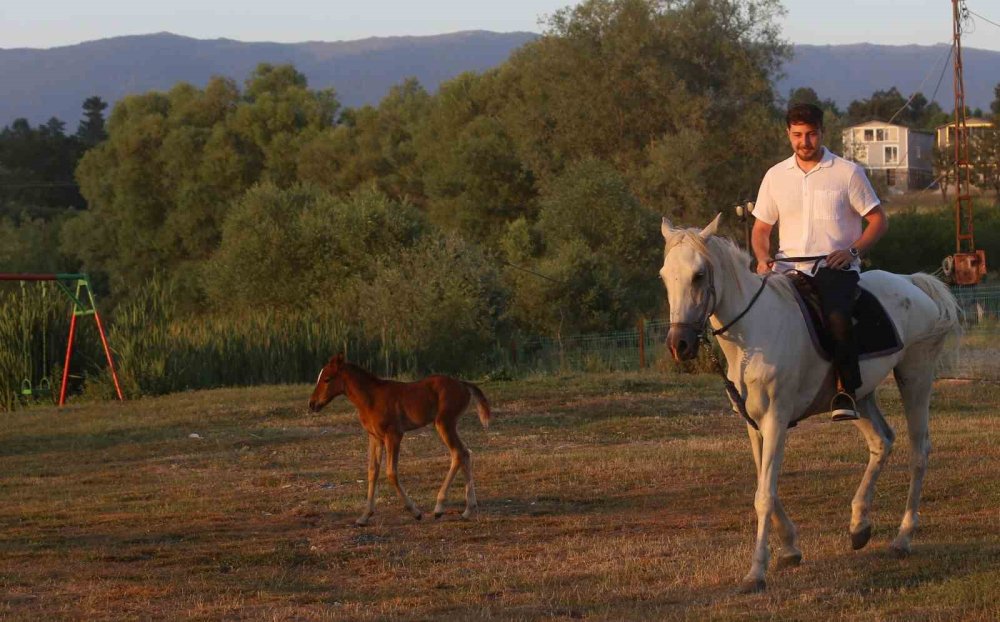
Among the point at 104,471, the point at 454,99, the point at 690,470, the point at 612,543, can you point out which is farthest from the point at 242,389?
the point at 454,99

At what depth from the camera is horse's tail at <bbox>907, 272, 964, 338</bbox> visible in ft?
31.9

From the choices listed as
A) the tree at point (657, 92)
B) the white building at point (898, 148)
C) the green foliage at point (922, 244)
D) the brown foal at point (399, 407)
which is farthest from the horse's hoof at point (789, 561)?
the white building at point (898, 148)

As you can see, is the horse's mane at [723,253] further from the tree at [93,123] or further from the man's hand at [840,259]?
the tree at [93,123]

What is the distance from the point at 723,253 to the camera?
8453 millimetres

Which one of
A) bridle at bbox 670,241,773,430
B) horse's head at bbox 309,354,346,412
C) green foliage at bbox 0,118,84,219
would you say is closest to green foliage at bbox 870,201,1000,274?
horse's head at bbox 309,354,346,412

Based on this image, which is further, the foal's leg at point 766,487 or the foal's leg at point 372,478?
the foal's leg at point 372,478

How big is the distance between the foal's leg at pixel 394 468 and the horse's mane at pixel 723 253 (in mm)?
4309

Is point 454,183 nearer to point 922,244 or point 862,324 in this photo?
point 922,244

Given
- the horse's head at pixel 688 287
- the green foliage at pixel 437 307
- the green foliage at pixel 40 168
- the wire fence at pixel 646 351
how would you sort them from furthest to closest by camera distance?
the green foliage at pixel 40 168, the green foliage at pixel 437 307, the wire fence at pixel 646 351, the horse's head at pixel 688 287

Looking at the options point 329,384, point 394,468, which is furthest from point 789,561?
point 329,384

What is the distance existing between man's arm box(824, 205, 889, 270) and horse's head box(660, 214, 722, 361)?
38.3 inches

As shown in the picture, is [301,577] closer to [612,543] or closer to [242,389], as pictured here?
[612,543]

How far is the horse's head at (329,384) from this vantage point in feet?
40.9

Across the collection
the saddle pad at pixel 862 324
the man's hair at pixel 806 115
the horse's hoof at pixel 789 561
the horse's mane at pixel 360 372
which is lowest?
the horse's hoof at pixel 789 561
